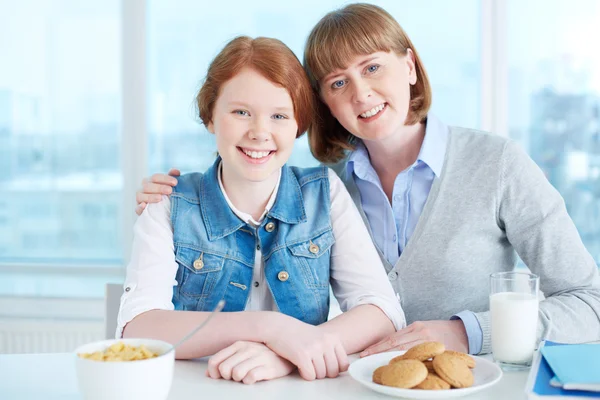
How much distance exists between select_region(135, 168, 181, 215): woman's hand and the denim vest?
0.08 feet

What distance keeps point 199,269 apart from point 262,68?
46 cm

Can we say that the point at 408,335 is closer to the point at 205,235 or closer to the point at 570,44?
the point at 205,235

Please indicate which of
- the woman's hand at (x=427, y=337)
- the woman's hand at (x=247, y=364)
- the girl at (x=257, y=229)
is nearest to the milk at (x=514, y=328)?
the woman's hand at (x=427, y=337)

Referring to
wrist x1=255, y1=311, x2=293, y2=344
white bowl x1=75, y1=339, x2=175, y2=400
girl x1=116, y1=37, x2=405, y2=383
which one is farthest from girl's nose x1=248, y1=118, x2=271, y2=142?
white bowl x1=75, y1=339, x2=175, y2=400

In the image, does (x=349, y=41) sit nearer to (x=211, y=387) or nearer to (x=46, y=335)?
(x=211, y=387)

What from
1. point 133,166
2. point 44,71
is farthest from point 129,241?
point 44,71

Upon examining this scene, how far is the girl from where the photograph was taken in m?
1.52

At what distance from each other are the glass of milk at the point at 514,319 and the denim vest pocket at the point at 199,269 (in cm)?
61

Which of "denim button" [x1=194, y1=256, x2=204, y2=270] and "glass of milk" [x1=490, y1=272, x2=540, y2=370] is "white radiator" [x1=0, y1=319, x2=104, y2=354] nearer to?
"denim button" [x1=194, y1=256, x2=204, y2=270]

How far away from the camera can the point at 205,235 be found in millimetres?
1570

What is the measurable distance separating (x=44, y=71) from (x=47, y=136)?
13.0 inches

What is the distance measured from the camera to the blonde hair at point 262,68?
1.53 m

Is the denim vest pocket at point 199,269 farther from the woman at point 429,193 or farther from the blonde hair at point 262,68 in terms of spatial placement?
the blonde hair at point 262,68

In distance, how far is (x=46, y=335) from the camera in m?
3.32
